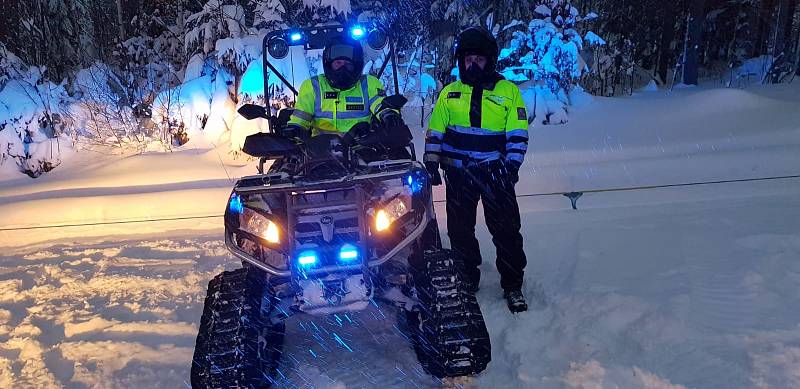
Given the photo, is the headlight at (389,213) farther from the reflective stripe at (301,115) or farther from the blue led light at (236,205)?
the reflective stripe at (301,115)

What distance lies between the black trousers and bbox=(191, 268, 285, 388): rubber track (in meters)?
1.69

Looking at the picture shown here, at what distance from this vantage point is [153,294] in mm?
5246

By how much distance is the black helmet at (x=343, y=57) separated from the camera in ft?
14.7

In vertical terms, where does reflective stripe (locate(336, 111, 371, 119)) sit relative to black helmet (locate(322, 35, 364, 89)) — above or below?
below

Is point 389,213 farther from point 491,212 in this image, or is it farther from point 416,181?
point 491,212

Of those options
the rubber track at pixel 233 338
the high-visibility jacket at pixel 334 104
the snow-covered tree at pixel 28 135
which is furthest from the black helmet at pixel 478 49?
the snow-covered tree at pixel 28 135

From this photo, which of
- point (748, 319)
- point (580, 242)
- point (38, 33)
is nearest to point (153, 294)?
point (580, 242)

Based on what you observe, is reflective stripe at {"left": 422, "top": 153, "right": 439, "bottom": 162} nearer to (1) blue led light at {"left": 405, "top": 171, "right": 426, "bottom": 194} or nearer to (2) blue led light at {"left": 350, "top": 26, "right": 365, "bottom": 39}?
(1) blue led light at {"left": 405, "top": 171, "right": 426, "bottom": 194}

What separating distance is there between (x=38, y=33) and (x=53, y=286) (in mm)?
17567

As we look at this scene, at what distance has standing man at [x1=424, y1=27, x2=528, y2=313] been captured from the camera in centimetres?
429

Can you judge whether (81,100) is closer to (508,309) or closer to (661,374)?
(508,309)

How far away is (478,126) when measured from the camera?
439 cm

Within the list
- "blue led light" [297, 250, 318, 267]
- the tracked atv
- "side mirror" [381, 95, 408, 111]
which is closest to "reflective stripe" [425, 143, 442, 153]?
"side mirror" [381, 95, 408, 111]

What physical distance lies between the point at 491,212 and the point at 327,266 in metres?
1.77
